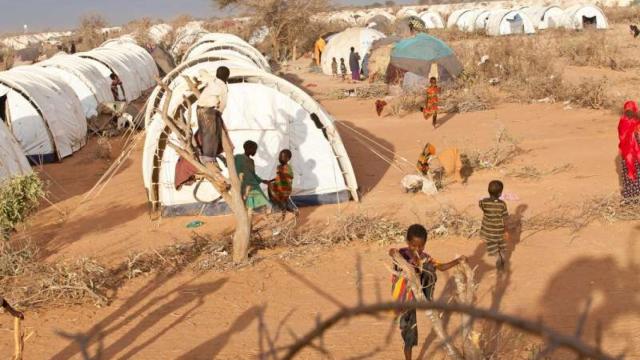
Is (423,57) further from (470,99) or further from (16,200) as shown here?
(16,200)

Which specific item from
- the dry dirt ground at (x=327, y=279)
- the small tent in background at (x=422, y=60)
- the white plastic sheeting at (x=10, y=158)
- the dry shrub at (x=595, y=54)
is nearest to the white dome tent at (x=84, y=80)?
the white plastic sheeting at (x=10, y=158)

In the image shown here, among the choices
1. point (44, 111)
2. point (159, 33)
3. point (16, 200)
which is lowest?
point (16, 200)

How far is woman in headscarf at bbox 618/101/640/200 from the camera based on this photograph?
724cm

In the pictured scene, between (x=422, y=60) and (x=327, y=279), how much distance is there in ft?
47.5

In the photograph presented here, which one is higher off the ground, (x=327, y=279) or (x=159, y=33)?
(x=159, y=33)

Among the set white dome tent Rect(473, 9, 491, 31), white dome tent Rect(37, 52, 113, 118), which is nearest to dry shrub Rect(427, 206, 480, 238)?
white dome tent Rect(37, 52, 113, 118)

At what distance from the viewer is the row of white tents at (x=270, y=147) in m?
8.95

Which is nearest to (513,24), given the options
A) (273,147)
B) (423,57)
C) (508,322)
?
(423,57)

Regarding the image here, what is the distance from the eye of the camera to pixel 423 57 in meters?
19.6

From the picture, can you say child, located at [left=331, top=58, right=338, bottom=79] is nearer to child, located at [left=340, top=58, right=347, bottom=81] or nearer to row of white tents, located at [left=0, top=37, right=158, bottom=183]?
child, located at [left=340, top=58, right=347, bottom=81]

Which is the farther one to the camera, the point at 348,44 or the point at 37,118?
the point at 348,44

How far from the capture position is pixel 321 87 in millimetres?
23516

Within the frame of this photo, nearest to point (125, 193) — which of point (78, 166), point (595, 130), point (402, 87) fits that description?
point (78, 166)

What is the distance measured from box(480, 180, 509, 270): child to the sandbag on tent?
545 inches
